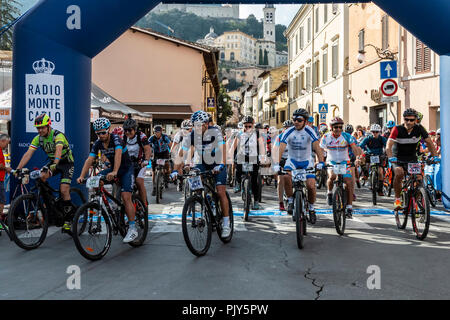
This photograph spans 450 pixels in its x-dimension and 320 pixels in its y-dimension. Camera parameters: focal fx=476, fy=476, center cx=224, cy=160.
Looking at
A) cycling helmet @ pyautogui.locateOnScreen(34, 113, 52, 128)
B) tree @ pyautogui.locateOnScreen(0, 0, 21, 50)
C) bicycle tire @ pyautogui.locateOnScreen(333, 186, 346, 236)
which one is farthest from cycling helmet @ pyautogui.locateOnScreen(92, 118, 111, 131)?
tree @ pyautogui.locateOnScreen(0, 0, 21, 50)

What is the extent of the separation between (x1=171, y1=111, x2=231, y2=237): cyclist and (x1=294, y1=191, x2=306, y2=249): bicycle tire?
1011 mm

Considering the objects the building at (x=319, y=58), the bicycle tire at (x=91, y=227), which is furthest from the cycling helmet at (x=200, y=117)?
the building at (x=319, y=58)

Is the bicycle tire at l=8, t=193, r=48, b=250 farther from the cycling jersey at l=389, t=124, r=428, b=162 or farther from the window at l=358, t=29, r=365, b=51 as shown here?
the window at l=358, t=29, r=365, b=51

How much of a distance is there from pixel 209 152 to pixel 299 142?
1670mm

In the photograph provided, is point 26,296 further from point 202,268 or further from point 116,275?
point 202,268

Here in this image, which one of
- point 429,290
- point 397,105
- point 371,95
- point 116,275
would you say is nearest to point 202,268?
point 116,275

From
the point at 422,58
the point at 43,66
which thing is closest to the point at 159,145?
the point at 43,66

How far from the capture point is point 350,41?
25.9 m

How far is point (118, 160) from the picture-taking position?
6496 mm

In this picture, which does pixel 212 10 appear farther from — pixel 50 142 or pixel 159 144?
pixel 50 142

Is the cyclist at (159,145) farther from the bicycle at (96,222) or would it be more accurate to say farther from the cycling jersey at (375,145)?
the bicycle at (96,222)

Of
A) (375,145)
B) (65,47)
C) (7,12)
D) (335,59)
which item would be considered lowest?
(375,145)

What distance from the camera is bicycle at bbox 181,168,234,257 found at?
5863mm

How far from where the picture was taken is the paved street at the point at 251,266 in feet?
14.8
